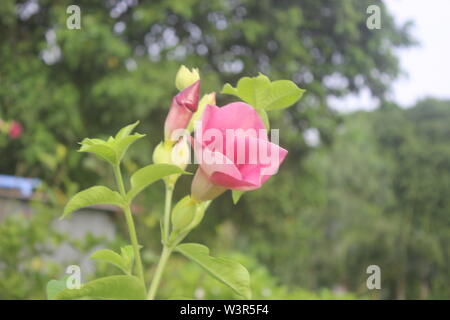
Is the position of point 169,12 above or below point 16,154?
above

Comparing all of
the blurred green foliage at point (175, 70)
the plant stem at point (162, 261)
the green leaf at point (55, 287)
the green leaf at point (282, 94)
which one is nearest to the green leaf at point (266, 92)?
the green leaf at point (282, 94)

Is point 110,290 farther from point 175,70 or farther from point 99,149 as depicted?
point 175,70

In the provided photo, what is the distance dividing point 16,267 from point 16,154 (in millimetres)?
4901

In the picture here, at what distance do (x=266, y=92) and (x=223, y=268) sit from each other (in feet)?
0.48

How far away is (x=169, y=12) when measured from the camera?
281 inches

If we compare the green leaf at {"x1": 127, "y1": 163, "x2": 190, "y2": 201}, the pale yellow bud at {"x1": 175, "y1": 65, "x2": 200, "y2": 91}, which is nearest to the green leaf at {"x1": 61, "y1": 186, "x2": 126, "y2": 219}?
the green leaf at {"x1": 127, "y1": 163, "x2": 190, "y2": 201}

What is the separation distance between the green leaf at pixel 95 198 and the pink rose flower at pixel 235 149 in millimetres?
70

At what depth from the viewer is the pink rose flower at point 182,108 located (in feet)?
1.48

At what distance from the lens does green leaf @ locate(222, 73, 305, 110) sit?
439mm

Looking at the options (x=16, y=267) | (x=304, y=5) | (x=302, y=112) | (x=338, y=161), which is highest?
(x=338, y=161)

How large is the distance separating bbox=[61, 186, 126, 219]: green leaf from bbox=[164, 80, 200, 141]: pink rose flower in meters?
0.08

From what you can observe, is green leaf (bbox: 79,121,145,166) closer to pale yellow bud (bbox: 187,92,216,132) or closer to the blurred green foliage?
pale yellow bud (bbox: 187,92,216,132)
